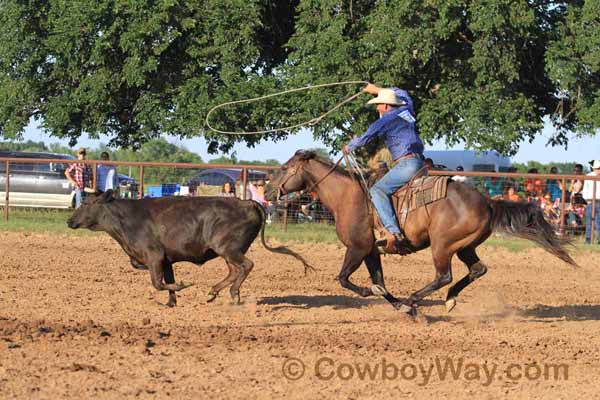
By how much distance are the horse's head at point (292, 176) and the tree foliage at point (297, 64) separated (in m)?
11.2

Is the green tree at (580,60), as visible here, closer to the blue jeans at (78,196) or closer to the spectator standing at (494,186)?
the spectator standing at (494,186)

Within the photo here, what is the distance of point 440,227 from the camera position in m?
9.91

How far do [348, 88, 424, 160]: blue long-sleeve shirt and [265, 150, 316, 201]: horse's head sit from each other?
2.46 feet

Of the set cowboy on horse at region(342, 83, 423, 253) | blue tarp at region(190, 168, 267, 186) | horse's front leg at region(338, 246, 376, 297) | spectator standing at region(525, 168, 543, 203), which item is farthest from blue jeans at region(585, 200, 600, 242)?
horse's front leg at region(338, 246, 376, 297)

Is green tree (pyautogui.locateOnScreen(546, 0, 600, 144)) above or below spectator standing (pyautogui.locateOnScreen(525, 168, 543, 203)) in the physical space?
above

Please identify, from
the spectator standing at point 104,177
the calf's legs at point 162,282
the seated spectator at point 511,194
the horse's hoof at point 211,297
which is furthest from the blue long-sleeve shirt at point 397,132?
the spectator standing at point 104,177

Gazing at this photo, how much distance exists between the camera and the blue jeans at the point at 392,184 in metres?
10.0

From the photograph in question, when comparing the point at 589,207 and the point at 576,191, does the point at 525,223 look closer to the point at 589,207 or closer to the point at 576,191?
the point at 589,207

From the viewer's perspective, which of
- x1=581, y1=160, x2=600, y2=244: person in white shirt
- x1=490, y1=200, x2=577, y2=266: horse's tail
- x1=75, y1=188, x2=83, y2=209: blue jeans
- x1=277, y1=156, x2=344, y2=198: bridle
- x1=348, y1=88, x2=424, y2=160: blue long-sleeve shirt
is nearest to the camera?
x1=348, y1=88, x2=424, y2=160: blue long-sleeve shirt

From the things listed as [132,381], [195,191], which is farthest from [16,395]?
[195,191]

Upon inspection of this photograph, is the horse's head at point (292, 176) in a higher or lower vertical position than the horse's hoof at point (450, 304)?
higher

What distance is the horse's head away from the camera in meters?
10.7

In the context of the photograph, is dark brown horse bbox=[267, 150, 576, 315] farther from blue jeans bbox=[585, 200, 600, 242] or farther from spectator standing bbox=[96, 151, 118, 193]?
spectator standing bbox=[96, 151, 118, 193]

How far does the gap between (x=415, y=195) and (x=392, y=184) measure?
0.26 meters
